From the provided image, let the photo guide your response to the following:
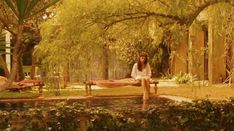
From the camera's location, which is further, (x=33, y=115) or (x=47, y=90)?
(x=47, y=90)

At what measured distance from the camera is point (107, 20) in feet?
25.8

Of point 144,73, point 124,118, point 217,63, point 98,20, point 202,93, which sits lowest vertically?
point 202,93

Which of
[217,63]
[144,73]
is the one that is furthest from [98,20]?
[217,63]

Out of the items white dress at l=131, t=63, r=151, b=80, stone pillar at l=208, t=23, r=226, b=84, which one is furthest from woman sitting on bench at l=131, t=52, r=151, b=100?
stone pillar at l=208, t=23, r=226, b=84

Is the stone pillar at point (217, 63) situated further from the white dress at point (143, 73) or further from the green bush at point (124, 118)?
the green bush at point (124, 118)

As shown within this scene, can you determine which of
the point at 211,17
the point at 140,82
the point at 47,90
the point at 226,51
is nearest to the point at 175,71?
the point at 226,51

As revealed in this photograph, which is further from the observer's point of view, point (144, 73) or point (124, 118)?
point (144, 73)

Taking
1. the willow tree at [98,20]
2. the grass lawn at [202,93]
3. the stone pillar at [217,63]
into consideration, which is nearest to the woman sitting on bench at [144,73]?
the grass lawn at [202,93]

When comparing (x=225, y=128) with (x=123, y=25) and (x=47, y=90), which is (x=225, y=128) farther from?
(x=47, y=90)

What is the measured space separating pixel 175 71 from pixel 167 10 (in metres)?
20.5

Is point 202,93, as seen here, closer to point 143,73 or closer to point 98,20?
point 143,73

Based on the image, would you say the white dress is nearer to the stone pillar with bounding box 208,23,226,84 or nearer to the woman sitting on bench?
the woman sitting on bench

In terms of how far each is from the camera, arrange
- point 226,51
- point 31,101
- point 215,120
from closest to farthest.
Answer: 1. point 215,120
2. point 31,101
3. point 226,51

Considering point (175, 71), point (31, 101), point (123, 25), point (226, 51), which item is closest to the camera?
point (123, 25)
